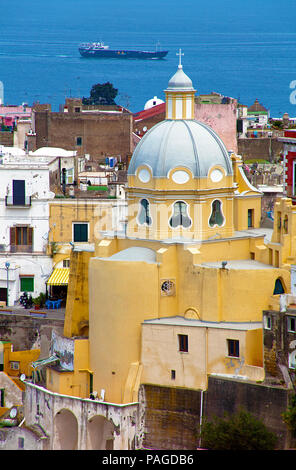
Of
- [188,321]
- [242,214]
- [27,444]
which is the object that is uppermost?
[242,214]

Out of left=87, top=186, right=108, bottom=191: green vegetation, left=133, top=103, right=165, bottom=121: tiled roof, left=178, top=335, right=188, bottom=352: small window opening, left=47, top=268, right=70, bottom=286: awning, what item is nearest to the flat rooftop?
left=178, top=335, right=188, bottom=352: small window opening

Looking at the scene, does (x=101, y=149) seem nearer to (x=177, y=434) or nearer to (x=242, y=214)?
(x=242, y=214)

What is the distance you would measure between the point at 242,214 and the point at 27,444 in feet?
40.4

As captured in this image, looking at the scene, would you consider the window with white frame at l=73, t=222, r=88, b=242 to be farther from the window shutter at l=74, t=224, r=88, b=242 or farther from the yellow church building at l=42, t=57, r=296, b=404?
the yellow church building at l=42, t=57, r=296, b=404

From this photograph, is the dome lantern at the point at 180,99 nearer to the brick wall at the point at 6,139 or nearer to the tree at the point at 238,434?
the tree at the point at 238,434

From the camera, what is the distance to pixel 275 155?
9831cm

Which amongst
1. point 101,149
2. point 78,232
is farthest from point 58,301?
point 101,149

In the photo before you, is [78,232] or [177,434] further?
[78,232]

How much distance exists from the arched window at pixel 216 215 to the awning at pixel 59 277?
13.3 meters

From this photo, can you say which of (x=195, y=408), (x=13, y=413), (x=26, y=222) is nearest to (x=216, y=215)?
(x=195, y=408)

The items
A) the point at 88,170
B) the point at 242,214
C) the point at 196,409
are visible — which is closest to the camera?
the point at 196,409

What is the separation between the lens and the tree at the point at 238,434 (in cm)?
4844

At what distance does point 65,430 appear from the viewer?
54625 millimetres

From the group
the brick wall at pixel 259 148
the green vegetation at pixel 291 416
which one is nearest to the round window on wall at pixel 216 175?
the green vegetation at pixel 291 416
